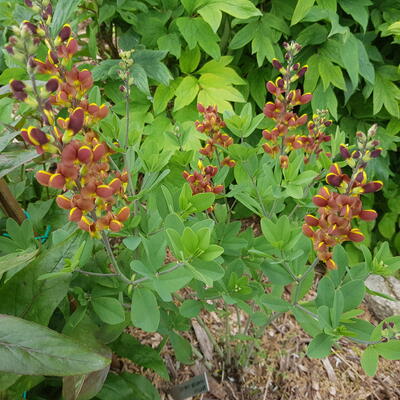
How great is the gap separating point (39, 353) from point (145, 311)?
8.6 inches

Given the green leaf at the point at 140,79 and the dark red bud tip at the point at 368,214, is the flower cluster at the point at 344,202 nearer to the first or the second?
the dark red bud tip at the point at 368,214

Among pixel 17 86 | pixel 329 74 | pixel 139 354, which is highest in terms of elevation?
pixel 17 86

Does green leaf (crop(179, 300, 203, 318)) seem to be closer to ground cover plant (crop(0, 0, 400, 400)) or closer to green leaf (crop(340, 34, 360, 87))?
ground cover plant (crop(0, 0, 400, 400))

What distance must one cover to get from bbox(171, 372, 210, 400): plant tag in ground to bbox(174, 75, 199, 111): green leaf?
1.16m

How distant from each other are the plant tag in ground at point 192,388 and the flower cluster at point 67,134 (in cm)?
72

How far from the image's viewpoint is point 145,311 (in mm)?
854

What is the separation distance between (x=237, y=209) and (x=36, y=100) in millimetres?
1563

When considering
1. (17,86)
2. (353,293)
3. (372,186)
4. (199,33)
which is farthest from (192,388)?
(199,33)

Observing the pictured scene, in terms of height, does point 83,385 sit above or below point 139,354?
above

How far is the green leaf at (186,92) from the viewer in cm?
188

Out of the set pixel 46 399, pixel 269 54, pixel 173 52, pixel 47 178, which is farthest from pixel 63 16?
pixel 46 399

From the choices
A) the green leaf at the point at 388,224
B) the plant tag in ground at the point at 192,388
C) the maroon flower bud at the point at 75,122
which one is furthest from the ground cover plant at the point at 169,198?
the green leaf at the point at 388,224

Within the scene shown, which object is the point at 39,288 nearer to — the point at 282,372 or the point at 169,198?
the point at 169,198

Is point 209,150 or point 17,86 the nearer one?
point 17,86
